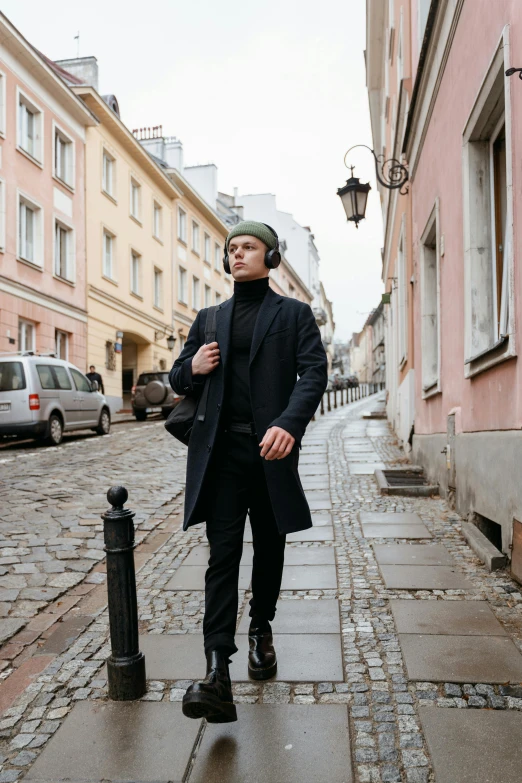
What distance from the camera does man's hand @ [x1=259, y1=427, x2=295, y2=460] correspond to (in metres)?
2.62

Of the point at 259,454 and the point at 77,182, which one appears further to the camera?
the point at 77,182

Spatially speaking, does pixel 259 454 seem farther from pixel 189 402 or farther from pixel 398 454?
pixel 398 454

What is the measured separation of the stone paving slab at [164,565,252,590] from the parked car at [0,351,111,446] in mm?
9116

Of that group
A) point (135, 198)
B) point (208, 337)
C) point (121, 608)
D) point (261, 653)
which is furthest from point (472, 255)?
point (135, 198)

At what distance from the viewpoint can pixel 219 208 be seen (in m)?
49.0

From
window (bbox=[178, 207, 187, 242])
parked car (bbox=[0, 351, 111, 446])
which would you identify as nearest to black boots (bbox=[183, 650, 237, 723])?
parked car (bbox=[0, 351, 111, 446])

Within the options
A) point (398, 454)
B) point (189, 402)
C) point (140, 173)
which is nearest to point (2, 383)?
point (398, 454)

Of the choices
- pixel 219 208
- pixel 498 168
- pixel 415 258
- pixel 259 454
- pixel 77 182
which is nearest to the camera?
pixel 259 454

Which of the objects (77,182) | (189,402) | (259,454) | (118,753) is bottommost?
(118,753)

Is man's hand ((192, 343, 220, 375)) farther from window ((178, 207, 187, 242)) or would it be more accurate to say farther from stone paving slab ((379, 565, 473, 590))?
window ((178, 207, 187, 242))

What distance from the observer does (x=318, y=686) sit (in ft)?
9.55

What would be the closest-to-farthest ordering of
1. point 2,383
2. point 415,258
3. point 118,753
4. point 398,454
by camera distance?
1. point 118,753
2. point 415,258
3. point 398,454
4. point 2,383

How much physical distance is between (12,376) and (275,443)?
11.6 metres

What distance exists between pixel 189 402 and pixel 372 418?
18.4 meters
